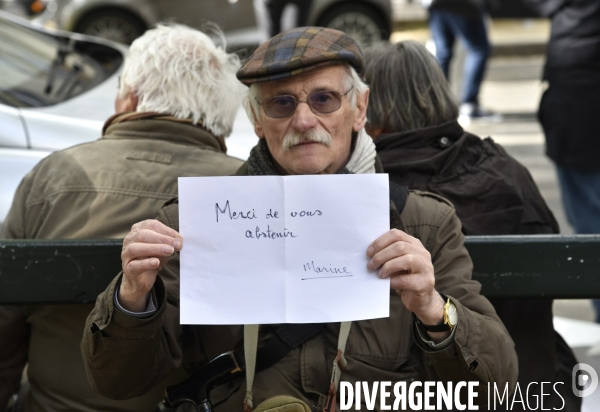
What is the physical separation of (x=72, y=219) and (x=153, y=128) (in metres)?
0.44

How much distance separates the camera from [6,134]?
156 inches

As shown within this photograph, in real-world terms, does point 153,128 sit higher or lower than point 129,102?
lower

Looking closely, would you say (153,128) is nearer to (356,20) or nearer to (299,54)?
(299,54)

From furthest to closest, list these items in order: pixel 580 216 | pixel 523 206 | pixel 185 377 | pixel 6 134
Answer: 1. pixel 580 216
2. pixel 6 134
3. pixel 523 206
4. pixel 185 377

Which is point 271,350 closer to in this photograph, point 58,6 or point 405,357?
point 405,357

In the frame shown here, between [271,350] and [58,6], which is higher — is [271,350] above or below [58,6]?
below

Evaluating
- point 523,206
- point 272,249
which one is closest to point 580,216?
point 523,206

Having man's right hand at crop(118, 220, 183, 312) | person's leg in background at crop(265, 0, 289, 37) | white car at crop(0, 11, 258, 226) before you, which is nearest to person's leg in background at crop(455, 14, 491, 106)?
person's leg in background at crop(265, 0, 289, 37)

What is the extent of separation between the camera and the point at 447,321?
2113mm

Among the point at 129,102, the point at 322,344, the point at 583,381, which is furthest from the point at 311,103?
the point at 583,381

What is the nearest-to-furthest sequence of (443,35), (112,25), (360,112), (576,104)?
(360,112), (576,104), (443,35), (112,25)

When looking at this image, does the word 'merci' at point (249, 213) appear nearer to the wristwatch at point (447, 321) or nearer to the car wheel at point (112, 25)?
the wristwatch at point (447, 321)

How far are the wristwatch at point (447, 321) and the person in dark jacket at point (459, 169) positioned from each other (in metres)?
0.73

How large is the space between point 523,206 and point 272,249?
4.18ft
